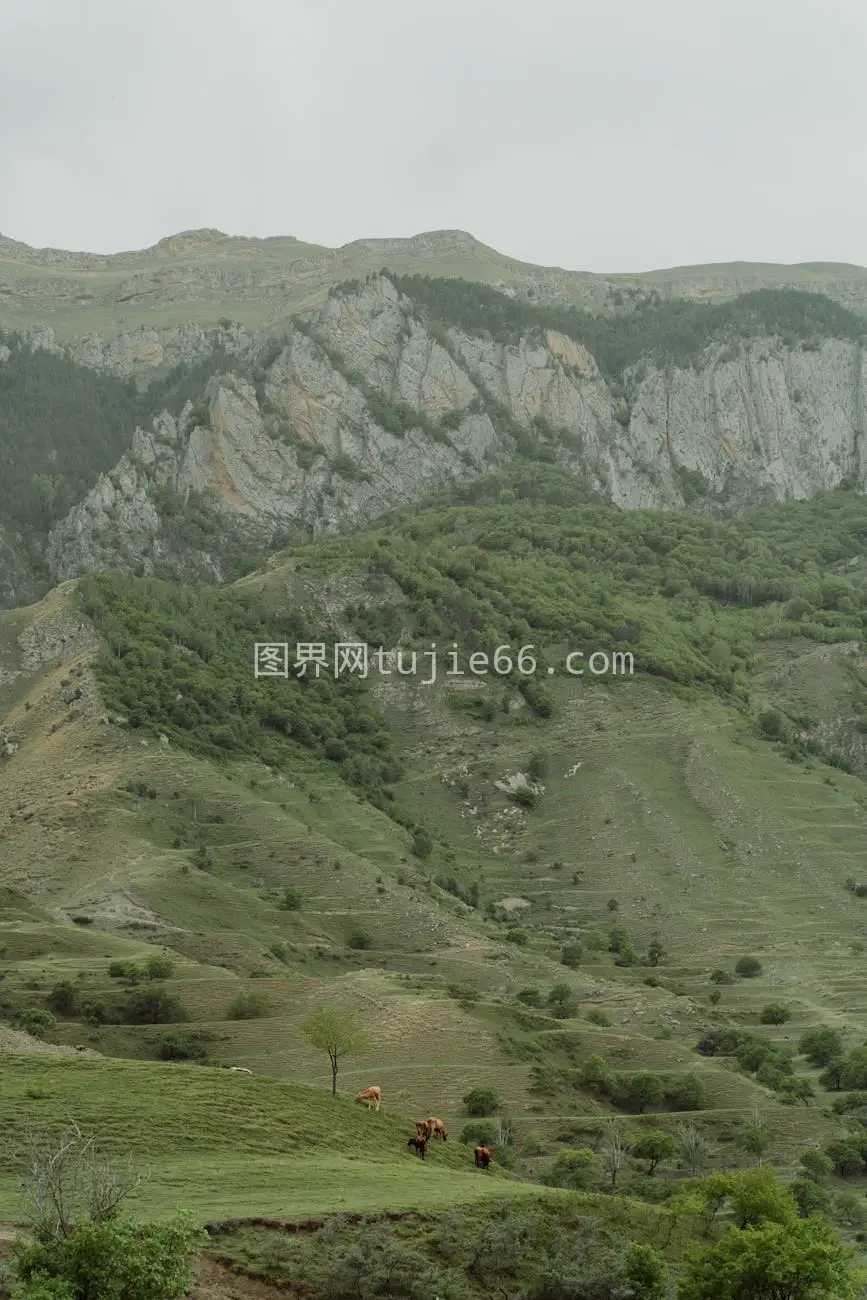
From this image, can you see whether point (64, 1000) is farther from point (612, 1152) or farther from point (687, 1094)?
point (687, 1094)

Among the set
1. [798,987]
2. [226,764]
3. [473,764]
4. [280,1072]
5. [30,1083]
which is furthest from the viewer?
[473,764]

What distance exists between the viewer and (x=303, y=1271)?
1758 inches

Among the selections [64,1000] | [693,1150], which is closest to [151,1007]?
[64,1000]

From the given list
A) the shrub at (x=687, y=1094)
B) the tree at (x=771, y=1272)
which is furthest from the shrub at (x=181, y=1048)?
the tree at (x=771, y=1272)

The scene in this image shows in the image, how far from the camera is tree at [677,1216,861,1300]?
47281 mm

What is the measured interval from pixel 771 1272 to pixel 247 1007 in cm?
4772

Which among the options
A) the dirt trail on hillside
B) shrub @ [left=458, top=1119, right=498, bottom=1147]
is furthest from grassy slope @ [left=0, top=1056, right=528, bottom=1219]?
shrub @ [left=458, top=1119, right=498, bottom=1147]

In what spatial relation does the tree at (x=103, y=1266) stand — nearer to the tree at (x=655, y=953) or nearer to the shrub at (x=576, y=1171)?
the shrub at (x=576, y=1171)

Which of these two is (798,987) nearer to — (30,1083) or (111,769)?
(111,769)

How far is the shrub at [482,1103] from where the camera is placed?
8256cm

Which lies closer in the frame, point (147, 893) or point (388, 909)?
point (147, 893)

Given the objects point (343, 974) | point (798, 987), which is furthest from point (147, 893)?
point (798, 987)

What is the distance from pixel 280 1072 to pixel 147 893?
2959 cm

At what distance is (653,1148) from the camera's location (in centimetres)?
7831
